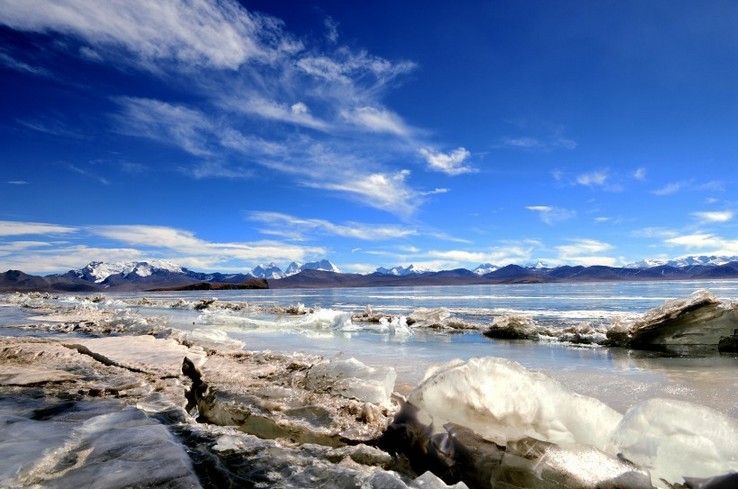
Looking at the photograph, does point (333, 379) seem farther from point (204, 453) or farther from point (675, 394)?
point (675, 394)

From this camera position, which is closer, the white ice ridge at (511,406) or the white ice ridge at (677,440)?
the white ice ridge at (677,440)

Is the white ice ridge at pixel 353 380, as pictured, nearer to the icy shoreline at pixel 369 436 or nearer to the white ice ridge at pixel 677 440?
the icy shoreline at pixel 369 436

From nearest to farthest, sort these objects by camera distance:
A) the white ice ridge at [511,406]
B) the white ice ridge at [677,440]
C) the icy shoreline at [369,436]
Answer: the white ice ridge at [677,440] < the icy shoreline at [369,436] < the white ice ridge at [511,406]

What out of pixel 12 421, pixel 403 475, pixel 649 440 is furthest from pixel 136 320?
pixel 649 440

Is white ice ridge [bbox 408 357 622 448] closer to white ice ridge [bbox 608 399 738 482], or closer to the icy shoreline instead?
the icy shoreline

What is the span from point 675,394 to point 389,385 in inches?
126

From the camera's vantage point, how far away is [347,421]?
3.72m

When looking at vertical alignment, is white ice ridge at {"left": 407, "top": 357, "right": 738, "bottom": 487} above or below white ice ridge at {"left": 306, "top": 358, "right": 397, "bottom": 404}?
above

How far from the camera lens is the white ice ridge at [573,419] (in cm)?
227

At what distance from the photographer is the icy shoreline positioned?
2.32 metres

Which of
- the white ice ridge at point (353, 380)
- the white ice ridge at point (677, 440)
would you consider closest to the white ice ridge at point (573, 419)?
the white ice ridge at point (677, 440)

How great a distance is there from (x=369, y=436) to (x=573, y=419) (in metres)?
1.49

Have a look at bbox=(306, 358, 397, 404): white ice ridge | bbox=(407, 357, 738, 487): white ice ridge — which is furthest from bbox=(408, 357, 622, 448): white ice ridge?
bbox=(306, 358, 397, 404): white ice ridge

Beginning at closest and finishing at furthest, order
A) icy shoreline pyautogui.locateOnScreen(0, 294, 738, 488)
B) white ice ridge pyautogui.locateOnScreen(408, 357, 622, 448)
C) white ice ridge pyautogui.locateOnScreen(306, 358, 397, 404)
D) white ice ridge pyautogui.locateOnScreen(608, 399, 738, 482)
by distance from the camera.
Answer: white ice ridge pyautogui.locateOnScreen(608, 399, 738, 482) < icy shoreline pyautogui.locateOnScreen(0, 294, 738, 488) < white ice ridge pyautogui.locateOnScreen(408, 357, 622, 448) < white ice ridge pyautogui.locateOnScreen(306, 358, 397, 404)
